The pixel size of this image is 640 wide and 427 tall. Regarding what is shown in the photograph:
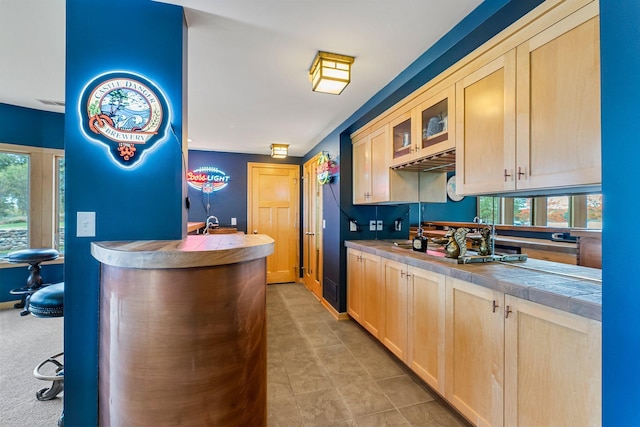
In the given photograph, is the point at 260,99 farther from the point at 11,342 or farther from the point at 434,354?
the point at 11,342

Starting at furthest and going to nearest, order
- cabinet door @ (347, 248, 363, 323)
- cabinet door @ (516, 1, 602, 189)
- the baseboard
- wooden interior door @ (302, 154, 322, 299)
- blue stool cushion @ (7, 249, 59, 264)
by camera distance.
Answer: wooden interior door @ (302, 154, 322, 299), the baseboard, cabinet door @ (347, 248, 363, 323), blue stool cushion @ (7, 249, 59, 264), cabinet door @ (516, 1, 602, 189)

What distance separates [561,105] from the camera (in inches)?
54.5

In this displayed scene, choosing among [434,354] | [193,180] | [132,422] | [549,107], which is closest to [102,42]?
[132,422]

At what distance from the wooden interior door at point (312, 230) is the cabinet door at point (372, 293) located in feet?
4.54

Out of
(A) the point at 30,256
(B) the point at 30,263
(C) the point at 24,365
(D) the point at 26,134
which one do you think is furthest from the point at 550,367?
(D) the point at 26,134

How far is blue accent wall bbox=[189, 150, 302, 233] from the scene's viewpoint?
5.20 m

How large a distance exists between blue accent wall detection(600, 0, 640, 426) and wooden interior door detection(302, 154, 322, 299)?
368 cm

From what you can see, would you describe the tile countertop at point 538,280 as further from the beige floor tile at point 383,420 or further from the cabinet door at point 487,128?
the beige floor tile at point 383,420

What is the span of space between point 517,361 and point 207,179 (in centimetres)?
499

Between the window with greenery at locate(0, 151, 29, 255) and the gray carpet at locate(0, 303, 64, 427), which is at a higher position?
the window with greenery at locate(0, 151, 29, 255)

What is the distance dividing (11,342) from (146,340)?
9.93ft

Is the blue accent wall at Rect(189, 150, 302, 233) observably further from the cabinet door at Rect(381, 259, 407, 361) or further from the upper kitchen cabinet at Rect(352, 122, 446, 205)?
the cabinet door at Rect(381, 259, 407, 361)

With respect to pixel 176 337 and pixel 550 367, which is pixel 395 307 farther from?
pixel 176 337

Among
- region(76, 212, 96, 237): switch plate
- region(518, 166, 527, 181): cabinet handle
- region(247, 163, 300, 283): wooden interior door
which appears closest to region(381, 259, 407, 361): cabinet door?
region(518, 166, 527, 181): cabinet handle
